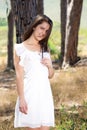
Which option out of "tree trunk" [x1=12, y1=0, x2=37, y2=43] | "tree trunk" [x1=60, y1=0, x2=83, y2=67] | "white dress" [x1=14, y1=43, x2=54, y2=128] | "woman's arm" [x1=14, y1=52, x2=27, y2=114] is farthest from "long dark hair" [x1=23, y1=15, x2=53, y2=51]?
"tree trunk" [x1=60, y1=0, x2=83, y2=67]

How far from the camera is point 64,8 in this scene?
58.0 ft

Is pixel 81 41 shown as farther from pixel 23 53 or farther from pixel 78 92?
pixel 23 53

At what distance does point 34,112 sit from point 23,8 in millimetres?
2564

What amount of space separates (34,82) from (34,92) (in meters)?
0.10

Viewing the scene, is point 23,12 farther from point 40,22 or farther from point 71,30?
point 71,30

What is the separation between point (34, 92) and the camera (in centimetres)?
442

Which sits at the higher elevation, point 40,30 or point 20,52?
point 40,30

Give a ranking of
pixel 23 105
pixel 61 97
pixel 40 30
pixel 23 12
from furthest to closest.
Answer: pixel 61 97 < pixel 23 12 < pixel 40 30 < pixel 23 105

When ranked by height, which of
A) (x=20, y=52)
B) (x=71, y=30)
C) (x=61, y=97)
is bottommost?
(x=71, y=30)

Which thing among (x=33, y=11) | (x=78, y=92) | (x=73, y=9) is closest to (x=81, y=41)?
(x=73, y=9)

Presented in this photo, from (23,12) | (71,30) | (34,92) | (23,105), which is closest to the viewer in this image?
(23,105)

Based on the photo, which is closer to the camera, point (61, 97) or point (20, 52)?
A: point (20, 52)

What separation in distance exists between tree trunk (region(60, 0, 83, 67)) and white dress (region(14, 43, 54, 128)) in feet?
35.7

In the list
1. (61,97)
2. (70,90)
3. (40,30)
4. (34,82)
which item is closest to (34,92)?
(34,82)
